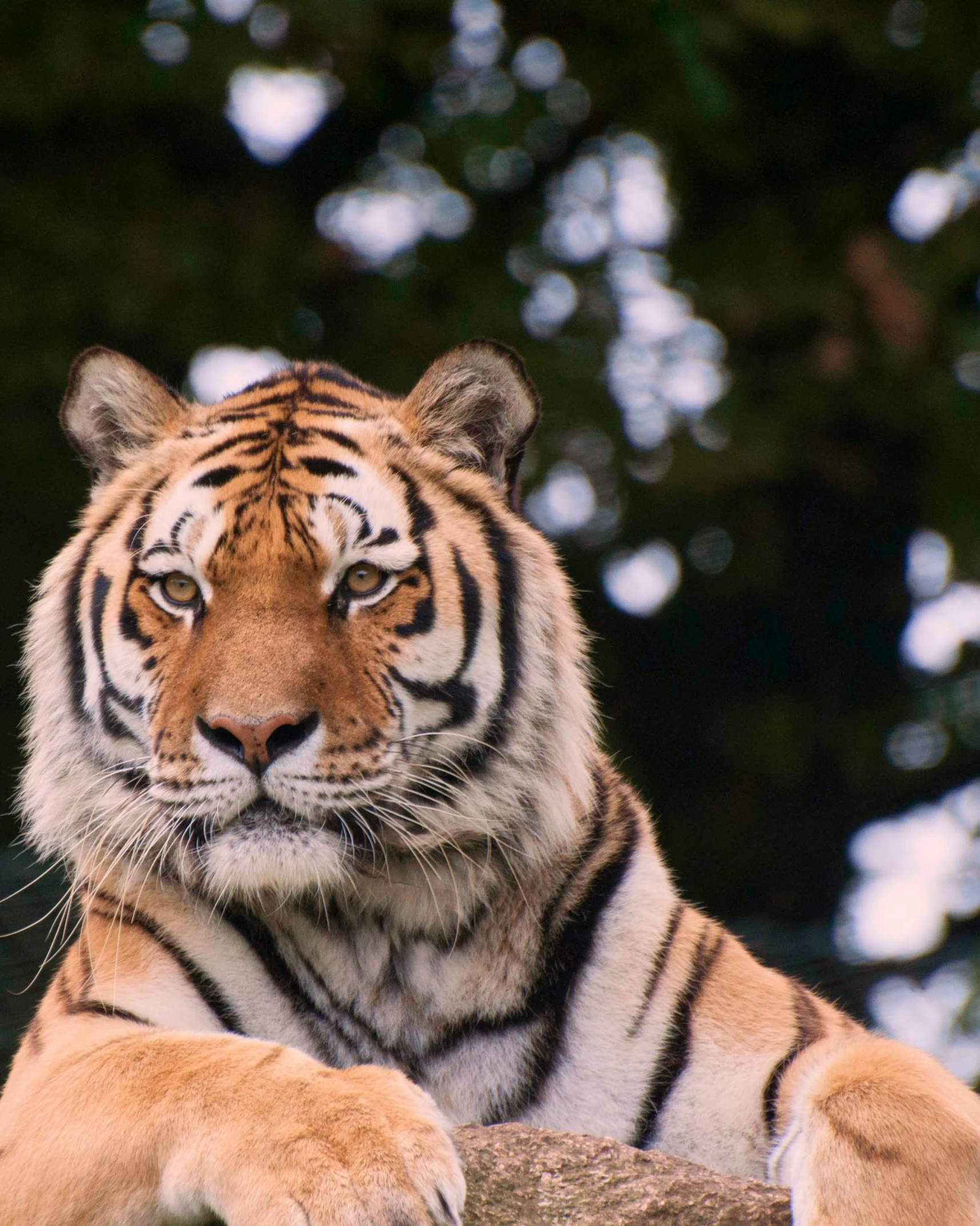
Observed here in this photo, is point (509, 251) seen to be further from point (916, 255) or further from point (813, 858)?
point (813, 858)

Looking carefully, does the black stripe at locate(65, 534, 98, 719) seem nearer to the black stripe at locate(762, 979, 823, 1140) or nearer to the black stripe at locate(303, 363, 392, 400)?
the black stripe at locate(303, 363, 392, 400)

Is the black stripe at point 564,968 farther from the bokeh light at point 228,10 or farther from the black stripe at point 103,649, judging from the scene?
the bokeh light at point 228,10

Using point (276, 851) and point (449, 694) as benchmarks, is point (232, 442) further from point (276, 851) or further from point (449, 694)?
point (276, 851)

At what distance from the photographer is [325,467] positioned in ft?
7.80

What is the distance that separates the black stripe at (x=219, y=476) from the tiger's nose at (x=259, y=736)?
1.47 feet

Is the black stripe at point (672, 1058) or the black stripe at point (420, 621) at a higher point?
the black stripe at point (420, 621)

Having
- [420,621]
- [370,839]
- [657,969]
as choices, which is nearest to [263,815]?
[370,839]

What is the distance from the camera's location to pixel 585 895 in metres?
2.33

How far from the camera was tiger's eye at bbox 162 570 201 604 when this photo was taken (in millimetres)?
2252

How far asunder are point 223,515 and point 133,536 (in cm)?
20

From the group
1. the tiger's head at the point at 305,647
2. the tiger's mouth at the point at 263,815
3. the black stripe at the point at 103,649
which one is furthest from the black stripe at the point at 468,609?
the black stripe at the point at 103,649

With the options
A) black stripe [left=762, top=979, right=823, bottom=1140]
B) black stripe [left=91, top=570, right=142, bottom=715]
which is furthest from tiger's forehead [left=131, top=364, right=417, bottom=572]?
black stripe [left=762, top=979, right=823, bottom=1140]

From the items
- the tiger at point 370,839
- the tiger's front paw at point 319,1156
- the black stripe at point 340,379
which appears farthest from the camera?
the black stripe at point 340,379

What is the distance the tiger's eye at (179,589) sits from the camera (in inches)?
88.7
